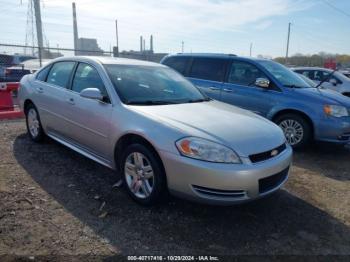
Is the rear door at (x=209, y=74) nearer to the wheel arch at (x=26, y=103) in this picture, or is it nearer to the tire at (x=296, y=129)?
the tire at (x=296, y=129)

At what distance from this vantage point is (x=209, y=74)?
24.0 feet

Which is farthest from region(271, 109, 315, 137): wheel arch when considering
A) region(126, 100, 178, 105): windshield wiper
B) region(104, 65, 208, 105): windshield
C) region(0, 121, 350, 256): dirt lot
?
region(126, 100, 178, 105): windshield wiper

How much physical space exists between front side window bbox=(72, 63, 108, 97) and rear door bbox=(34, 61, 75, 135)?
221 mm

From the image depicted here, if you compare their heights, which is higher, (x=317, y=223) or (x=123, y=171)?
(x=123, y=171)

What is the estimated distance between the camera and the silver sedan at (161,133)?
10.5 feet

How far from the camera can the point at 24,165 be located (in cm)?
484

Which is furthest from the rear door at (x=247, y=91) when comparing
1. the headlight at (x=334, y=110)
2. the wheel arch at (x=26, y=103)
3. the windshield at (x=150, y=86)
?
the wheel arch at (x=26, y=103)

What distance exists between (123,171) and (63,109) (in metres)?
1.56

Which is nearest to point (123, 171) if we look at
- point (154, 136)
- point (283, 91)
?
point (154, 136)

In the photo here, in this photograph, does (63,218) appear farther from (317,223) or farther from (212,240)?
(317,223)

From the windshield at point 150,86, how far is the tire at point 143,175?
25.9 inches

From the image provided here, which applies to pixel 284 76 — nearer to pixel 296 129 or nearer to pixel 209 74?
pixel 296 129

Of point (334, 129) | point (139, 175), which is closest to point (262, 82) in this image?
point (334, 129)

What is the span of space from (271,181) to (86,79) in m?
2.74
